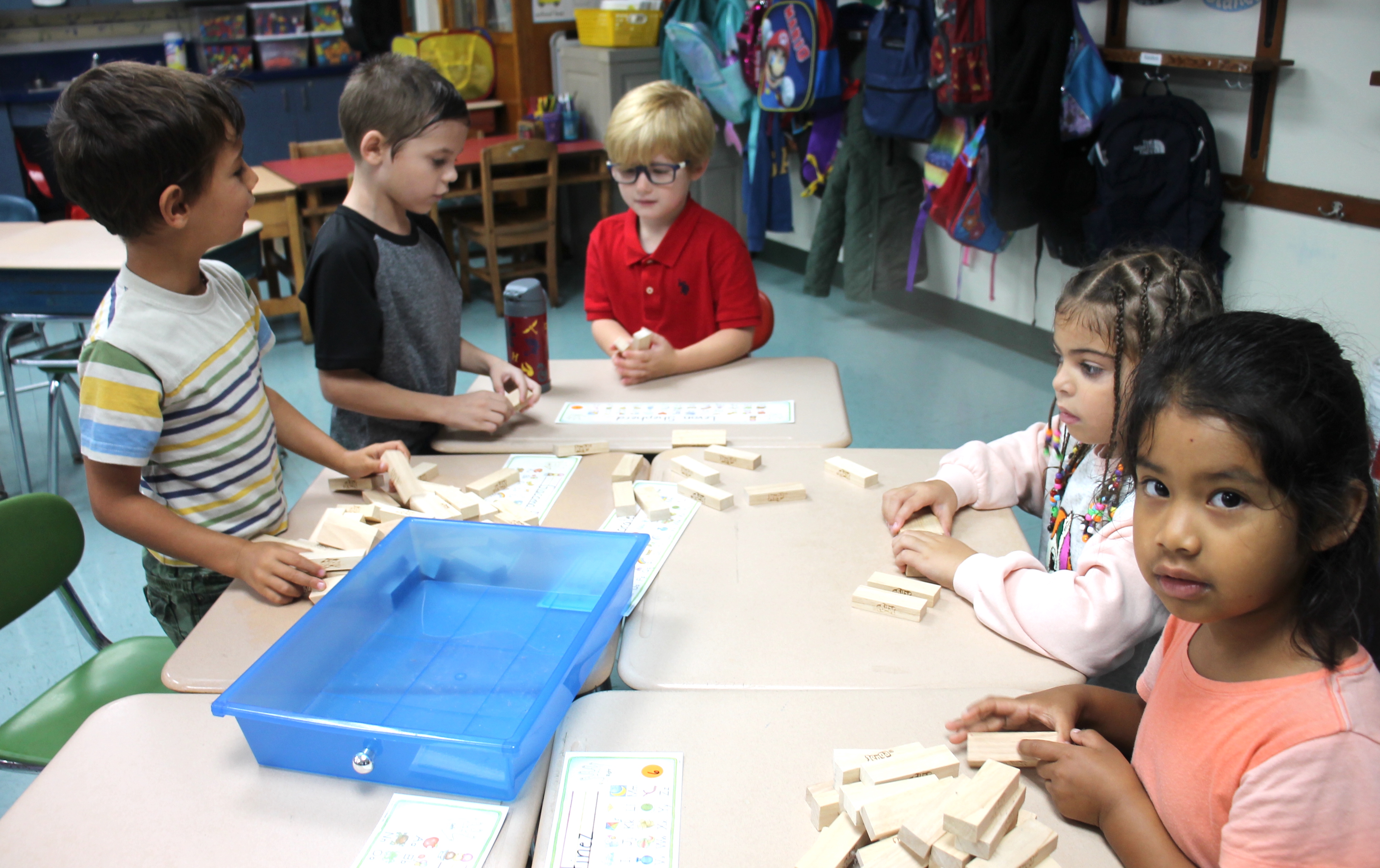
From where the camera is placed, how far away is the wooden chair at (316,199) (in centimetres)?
452

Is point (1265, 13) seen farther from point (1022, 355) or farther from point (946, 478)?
point (946, 478)

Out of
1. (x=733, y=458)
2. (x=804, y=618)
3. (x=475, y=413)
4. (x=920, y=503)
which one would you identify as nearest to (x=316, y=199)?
(x=475, y=413)

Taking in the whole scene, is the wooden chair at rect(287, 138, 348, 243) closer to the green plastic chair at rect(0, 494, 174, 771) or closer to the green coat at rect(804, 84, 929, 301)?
the green coat at rect(804, 84, 929, 301)

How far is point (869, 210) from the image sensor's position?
4.56 m

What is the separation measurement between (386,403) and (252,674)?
34.7 inches

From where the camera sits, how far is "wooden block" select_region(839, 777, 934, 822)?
89 centimetres

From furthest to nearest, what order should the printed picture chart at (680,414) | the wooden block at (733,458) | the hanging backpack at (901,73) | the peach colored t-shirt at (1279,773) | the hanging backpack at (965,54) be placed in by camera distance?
the hanging backpack at (901,73) → the hanging backpack at (965,54) → the printed picture chart at (680,414) → the wooden block at (733,458) → the peach colored t-shirt at (1279,773)

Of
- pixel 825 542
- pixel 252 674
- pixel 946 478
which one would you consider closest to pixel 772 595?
pixel 825 542

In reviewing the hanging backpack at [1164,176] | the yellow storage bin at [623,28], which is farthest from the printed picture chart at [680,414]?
the yellow storage bin at [623,28]

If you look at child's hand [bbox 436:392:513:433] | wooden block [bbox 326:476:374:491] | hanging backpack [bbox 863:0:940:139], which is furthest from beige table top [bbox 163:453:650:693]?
hanging backpack [bbox 863:0:940:139]

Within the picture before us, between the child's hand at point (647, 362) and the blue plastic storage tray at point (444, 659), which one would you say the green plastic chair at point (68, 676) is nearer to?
the blue plastic storage tray at point (444, 659)

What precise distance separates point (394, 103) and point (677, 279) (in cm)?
80

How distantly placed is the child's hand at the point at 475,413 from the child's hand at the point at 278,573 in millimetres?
536

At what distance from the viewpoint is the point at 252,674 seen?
1011 mm
